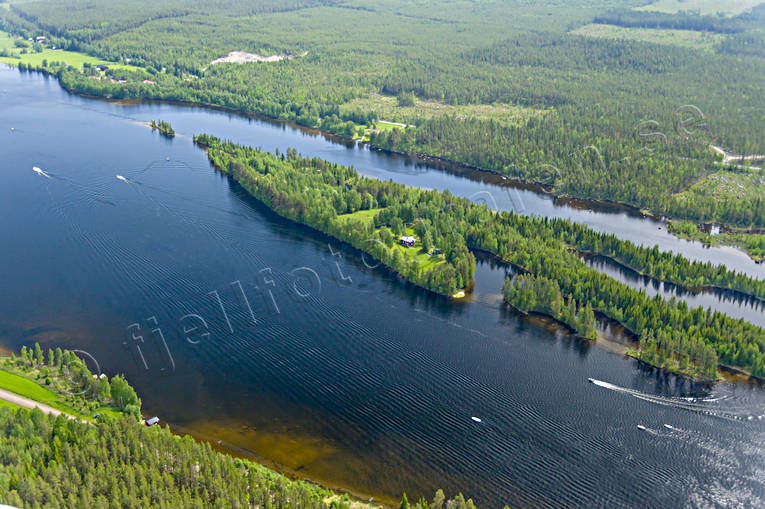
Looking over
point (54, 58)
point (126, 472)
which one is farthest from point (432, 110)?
point (126, 472)

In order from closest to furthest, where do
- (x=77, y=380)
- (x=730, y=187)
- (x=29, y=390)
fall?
(x=29, y=390), (x=77, y=380), (x=730, y=187)

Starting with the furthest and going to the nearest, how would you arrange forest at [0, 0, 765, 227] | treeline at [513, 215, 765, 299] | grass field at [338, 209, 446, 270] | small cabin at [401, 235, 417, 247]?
forest at [0, 0, 765, 227] < small cabin at [401, 235, 417, 247] < grass field at [338, 209, 446, 270] < treeline at [513, 215, 765, 299]

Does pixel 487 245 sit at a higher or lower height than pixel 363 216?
lower

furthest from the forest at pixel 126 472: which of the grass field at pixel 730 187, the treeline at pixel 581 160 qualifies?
the grass field at pixel 730 187

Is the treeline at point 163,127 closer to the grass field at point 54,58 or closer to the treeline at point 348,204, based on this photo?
the treeline at point 348,204

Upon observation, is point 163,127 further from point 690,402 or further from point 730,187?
point 690,402

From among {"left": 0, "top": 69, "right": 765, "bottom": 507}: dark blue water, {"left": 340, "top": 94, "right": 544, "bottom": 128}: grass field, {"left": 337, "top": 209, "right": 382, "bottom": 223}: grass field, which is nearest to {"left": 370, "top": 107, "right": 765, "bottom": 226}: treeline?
{"left": 340, "top": 94, "right": 544, "bottom": 128}: grass field

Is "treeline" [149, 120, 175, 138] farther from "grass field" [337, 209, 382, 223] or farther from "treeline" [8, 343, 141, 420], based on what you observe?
"treeline" [8, 343, 141, 420]
